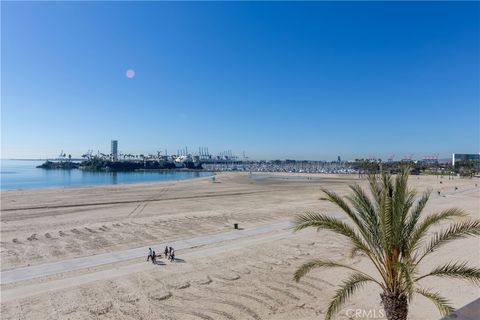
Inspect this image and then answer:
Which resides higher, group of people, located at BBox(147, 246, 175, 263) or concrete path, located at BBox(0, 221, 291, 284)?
group of people, located at BBox(147, 246, 175, 263)

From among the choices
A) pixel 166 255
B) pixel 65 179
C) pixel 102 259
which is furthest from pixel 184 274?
pixel 65 179

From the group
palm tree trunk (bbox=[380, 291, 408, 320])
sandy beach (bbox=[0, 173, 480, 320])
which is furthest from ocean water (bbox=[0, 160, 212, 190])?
palm tree trunk (bbox=[380, 291, 408, 320])

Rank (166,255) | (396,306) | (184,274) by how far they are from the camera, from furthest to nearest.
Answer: (166,255)
(184,274)
(396,306)

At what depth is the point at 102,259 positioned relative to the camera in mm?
16547

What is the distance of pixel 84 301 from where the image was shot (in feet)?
38.5

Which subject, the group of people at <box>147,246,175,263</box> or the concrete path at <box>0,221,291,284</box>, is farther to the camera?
the group of people at <box>147,246,175,263</box>

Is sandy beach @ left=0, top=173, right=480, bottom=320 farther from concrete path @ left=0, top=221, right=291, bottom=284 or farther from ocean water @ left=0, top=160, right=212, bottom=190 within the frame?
ocean water @ left=0, top=160, right=212, bottom=190

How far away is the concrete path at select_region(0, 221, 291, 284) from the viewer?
46.9 feet

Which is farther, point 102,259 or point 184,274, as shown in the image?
point 102,259

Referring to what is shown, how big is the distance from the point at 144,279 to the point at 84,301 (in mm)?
2645

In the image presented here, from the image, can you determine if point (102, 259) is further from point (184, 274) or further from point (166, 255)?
point (184, 274)

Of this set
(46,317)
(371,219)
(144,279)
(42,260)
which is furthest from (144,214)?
(371,219)

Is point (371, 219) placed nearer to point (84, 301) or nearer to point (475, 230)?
point (475, 230)

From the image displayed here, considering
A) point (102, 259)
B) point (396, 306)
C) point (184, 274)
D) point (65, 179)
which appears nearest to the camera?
point (396, 306)
